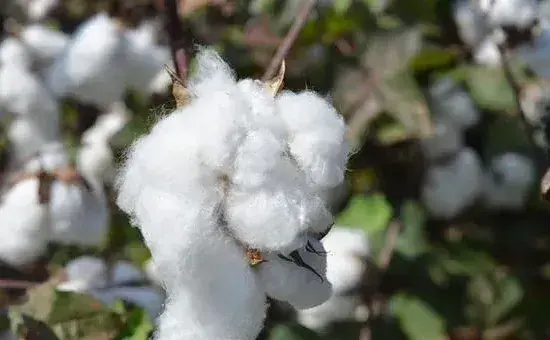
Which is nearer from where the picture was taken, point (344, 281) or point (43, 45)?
point (344, 281)

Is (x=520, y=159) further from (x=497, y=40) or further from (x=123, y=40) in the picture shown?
(x=123, y=40)

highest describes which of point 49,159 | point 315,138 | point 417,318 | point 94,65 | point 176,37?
point 315,138

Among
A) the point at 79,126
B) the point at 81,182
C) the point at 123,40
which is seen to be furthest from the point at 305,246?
the point at 79,126

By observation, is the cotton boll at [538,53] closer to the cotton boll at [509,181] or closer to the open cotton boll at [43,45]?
the cotton boll at [509,181]

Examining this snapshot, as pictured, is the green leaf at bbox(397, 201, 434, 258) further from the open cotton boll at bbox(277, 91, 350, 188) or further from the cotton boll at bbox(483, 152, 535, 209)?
the open cotton boll at bbox(277, 91, 350, 188)

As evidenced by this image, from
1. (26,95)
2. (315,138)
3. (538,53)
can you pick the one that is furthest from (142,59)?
(315,138)

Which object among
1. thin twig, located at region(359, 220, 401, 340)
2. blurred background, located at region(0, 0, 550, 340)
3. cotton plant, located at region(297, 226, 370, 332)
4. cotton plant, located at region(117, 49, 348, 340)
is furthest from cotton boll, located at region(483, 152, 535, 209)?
cotton plant, located at region(117, 49, 348, 340)

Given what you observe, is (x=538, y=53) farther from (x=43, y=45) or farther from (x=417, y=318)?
(x=43, y=45)
